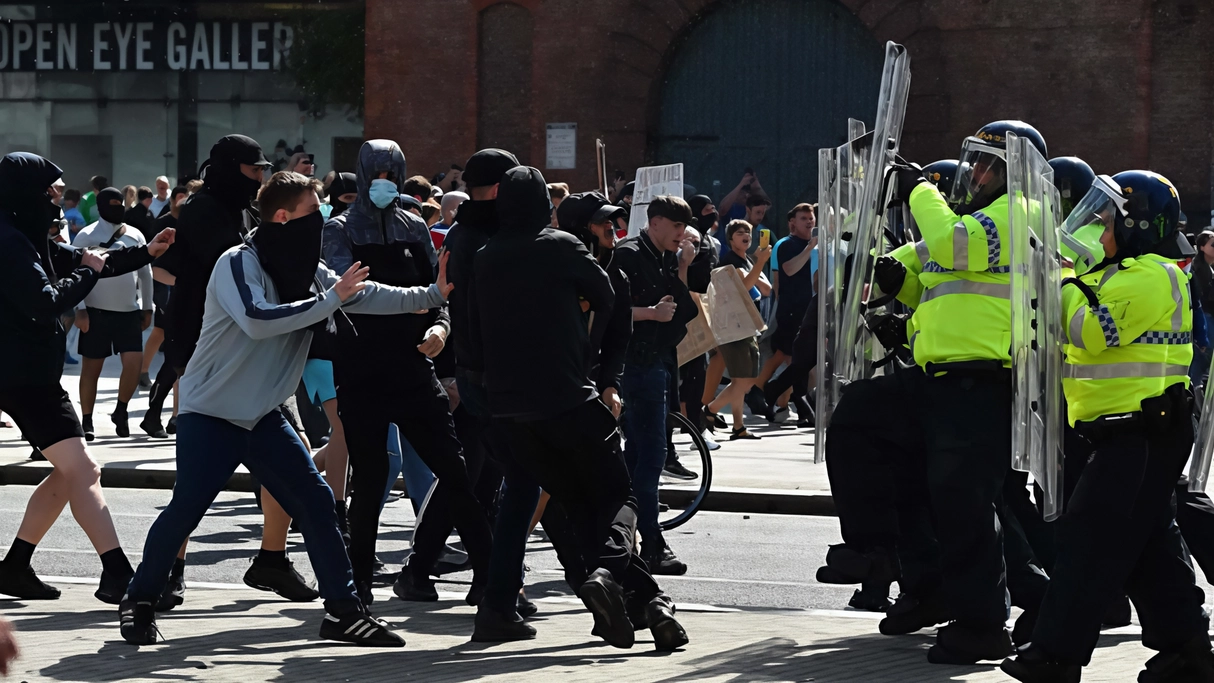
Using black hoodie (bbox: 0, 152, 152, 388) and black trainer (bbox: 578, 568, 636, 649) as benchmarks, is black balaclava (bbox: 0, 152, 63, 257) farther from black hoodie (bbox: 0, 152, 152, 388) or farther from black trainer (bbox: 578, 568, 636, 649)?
black trainer (bbox: 578, 568, 636, 649)

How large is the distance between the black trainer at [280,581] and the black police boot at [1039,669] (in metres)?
3.16

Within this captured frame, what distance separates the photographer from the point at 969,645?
6227 millimetres

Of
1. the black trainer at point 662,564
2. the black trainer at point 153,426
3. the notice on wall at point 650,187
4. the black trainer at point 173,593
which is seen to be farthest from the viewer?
the black trainer at point 153,426

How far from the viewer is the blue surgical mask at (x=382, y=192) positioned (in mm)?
7416

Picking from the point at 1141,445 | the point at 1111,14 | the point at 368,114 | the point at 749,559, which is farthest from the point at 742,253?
the point at 368,114

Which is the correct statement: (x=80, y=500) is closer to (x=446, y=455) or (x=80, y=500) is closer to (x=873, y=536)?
(x=446, y=455)

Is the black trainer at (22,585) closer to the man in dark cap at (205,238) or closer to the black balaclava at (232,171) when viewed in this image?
the man in dark cap at (205,238)

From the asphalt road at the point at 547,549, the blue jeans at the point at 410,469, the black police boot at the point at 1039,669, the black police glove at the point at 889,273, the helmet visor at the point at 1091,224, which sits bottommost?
the asphalt road at the point at 547,549

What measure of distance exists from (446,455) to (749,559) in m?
2.45

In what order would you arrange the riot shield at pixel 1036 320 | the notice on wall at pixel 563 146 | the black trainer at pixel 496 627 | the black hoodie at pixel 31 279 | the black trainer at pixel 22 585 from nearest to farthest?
1. the riot shield at pixel 1036 320
2. the black trainer at pixel 496 627
3. the black hoodie at pixel 31 279
4. the black trainer at pixel 22 585
5. the notice on wall at pixel 563 146

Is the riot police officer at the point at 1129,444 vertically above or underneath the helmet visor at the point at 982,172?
underneath

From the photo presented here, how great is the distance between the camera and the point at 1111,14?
22625 millimetres

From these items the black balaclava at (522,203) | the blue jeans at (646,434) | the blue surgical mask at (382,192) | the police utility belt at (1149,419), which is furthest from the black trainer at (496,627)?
the police utility belt at (1149,419)

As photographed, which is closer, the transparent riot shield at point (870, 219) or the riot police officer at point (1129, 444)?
the riot police officer at point (1129, 444)
